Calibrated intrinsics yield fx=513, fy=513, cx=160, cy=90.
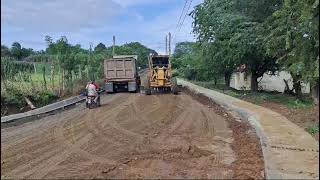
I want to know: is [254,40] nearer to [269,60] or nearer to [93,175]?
[269,60]

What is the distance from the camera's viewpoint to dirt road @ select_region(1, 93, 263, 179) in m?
A: 9.70

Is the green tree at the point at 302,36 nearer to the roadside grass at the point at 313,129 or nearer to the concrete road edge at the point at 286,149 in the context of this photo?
the roadside grass at the point at 313,129

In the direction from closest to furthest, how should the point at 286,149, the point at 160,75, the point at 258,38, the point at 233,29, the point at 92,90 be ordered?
the point at 286,149 < the point at 258,38 < the point at 92,90 < the point at 233,29 < the point at 160,75

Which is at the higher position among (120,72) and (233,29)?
(233,29)

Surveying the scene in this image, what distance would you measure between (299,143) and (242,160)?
1.91m

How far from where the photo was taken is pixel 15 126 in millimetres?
18344

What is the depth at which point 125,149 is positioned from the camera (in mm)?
12289

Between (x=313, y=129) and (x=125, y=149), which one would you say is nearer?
(x=125, y=149)

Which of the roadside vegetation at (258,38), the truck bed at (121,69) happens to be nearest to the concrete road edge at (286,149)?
the roadside vegetation at (258,38)

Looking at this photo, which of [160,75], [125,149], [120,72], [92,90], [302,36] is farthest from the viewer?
[120,72]

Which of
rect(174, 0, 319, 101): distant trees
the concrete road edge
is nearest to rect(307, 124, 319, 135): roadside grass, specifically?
the concrete road edge

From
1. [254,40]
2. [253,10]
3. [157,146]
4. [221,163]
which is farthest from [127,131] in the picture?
[253,10]

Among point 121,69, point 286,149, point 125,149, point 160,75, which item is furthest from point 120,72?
point 286,149

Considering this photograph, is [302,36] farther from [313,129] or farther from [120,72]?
[120,72]
